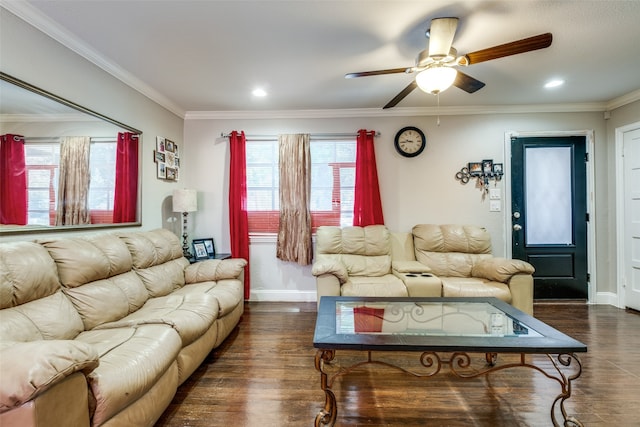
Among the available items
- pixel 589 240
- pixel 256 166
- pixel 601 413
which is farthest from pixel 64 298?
pixel 589 240

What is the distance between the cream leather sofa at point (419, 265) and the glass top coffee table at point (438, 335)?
454mm

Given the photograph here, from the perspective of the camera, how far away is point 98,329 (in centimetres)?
171

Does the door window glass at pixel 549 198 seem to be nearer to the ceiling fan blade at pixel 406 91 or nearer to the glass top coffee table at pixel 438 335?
the glass top coffee table at pixel 438 335

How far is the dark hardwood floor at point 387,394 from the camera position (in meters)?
1.59

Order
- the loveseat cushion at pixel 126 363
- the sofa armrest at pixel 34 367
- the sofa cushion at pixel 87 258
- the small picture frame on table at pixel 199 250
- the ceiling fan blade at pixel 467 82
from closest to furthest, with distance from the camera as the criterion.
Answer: the sofa armrest at pixel 34 367
the loveseat cushion at pixel 126 363
the sofa cushion at pixel 87 258
the ceiling fan blade at pixel 467 82
the small picture frame on table at pixel 199 250

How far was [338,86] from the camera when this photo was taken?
9.45ft

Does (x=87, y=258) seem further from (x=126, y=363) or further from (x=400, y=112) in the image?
(x=400, y=112)

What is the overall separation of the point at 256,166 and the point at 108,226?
1840mm

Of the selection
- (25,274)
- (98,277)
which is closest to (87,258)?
(98,277)

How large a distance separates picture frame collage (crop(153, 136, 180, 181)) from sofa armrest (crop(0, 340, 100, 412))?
2423 millimetres

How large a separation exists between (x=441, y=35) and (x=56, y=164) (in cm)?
286

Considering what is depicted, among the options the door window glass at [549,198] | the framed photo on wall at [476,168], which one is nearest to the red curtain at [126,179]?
the framed photo on wall at [476,168]

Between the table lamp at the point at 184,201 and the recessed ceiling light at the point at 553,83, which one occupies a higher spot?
the recessed ceiling light at the point at 553,83

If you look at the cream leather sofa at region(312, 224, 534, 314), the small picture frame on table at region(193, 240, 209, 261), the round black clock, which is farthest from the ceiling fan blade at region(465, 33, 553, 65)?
the small picture frame on table at region(193, 240, 209, 261)
